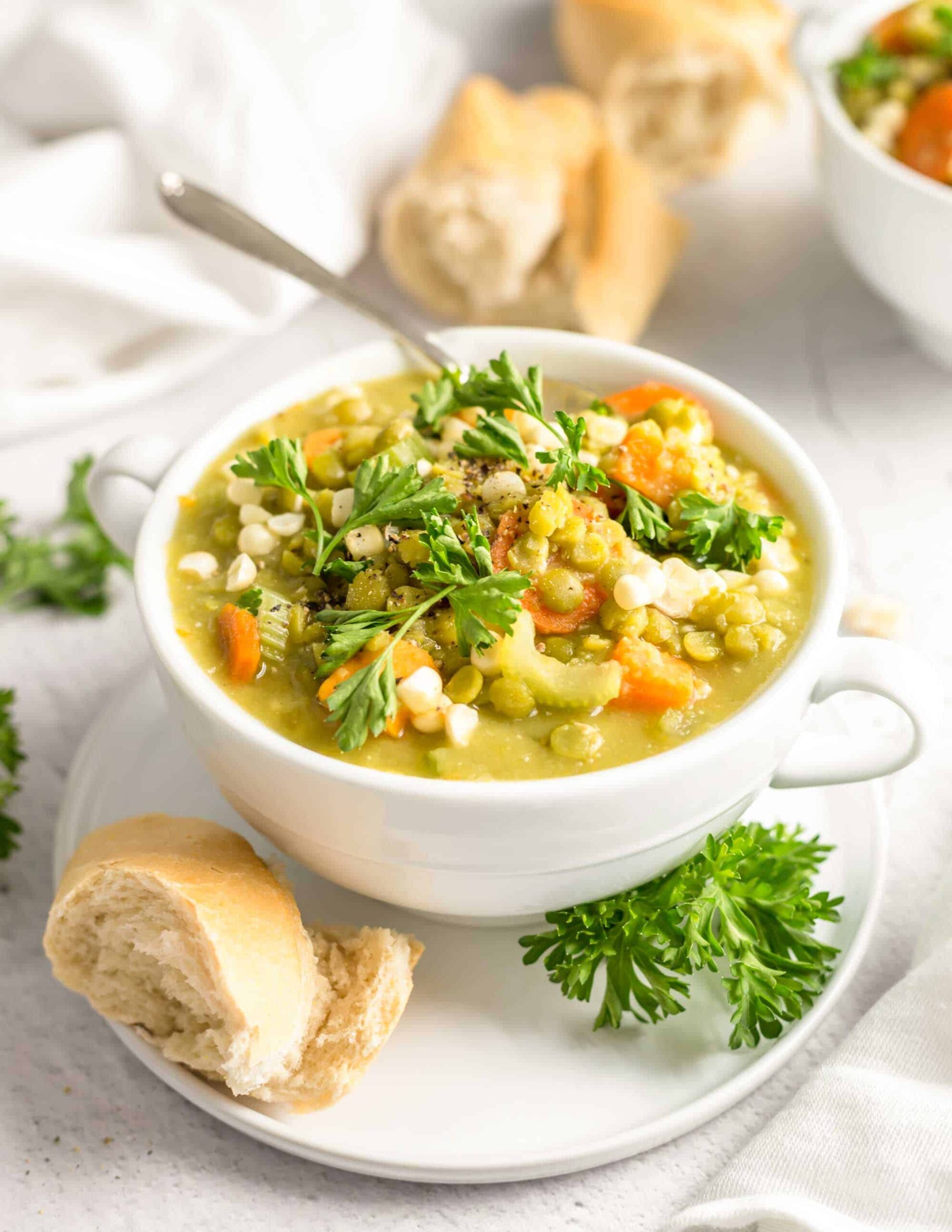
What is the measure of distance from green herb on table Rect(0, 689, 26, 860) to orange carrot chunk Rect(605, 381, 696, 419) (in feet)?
4.59

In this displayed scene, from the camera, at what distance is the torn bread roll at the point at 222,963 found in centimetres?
207

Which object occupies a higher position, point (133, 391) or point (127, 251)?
point (127, 251)

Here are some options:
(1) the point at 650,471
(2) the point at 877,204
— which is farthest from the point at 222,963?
(2) the point at 877,204

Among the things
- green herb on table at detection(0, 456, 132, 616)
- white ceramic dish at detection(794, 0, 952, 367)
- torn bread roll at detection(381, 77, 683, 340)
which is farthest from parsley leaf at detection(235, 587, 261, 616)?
white ceramic dish at detection(794, 0, 952, 367)

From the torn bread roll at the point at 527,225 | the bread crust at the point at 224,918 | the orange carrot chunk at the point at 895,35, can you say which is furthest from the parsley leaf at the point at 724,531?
the orange carrot chunk at the point at 895,35

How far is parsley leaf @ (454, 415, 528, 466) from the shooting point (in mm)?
2410

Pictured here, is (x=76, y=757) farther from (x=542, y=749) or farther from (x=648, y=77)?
(x=648, y=77)

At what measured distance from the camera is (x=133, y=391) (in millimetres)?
4008

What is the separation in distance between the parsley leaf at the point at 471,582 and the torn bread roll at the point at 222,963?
0.54 metres

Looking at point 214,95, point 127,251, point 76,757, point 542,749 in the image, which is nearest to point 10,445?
point 127,251

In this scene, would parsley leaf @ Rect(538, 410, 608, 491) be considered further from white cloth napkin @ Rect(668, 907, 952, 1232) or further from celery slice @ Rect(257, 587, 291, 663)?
white cloth napkin @ Rect(668, 907, 952, 1232)

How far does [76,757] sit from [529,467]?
3.73ft

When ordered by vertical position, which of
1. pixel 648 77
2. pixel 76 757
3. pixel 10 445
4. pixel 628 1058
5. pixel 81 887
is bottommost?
pixel 10 445

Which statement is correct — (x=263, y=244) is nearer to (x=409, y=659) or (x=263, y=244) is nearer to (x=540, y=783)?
(x=409, y=659)
